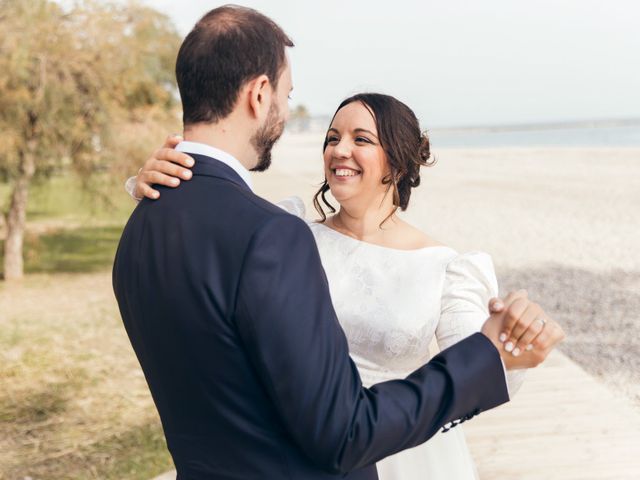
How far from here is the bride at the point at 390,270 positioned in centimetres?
243

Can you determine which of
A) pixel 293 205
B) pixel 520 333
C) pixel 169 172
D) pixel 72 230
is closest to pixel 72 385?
pixel 293 205

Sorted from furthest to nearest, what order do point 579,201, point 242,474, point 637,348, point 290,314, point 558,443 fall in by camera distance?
1. point 579,201
2. point 637,348
3. point 558,443
4. point 242,474
5. point 290,314

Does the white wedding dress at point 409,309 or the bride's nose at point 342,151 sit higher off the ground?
the bride's nose at point 342,151

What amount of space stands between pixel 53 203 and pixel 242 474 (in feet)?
75.2

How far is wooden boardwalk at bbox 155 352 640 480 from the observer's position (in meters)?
4.50

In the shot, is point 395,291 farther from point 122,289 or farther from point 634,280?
point 634,280

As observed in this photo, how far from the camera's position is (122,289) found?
5.19 ft

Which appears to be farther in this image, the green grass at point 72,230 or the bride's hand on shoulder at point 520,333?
the green grass at point 72,230

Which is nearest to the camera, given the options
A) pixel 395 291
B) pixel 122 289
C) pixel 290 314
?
pixel 290 314

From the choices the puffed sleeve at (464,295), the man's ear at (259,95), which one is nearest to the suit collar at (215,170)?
the man's ear at (259,95)

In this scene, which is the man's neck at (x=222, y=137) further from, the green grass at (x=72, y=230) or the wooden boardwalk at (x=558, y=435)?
the green grass at (x=72, y=230)

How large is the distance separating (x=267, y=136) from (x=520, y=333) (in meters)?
0.69

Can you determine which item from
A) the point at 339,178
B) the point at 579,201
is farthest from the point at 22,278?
the point at 579,201

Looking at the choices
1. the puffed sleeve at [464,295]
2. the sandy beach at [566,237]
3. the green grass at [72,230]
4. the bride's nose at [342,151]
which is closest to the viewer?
the puffed sleeve at [464,295]
